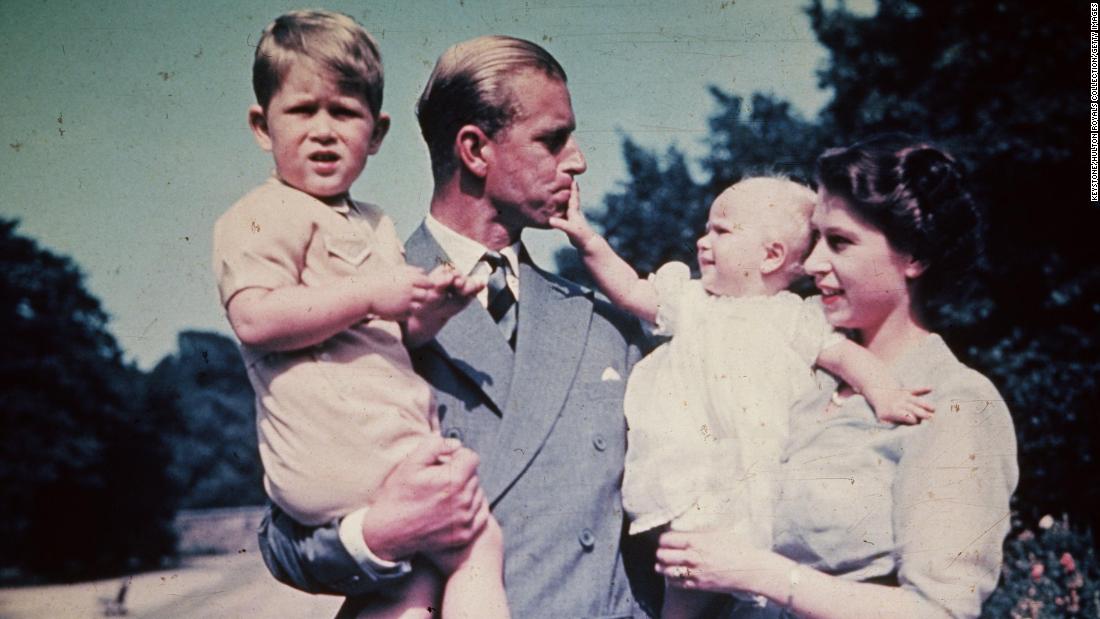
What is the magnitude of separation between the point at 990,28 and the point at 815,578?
870cm

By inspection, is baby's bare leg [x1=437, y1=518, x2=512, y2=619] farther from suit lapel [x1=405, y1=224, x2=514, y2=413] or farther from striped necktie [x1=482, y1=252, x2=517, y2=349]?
striped necktie [x1=482, y1=252, x2=517, y2=349]

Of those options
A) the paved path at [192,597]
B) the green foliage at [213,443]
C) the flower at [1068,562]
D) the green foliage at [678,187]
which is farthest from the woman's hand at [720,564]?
the green foliage at [213,443]

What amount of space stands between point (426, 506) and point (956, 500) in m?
1.23

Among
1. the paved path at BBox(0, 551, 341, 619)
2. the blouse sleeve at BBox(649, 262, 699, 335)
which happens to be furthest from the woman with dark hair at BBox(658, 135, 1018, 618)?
the paved path at BBox(0, 551, 341, 619)

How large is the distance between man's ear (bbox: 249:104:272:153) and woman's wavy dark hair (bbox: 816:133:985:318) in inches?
57.2

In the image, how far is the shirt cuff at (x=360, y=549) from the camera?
85.2 inches

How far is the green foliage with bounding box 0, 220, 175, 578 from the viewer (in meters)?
20.7

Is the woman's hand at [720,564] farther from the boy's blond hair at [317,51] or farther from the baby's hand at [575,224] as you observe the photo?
the boy's blond hair at [317,51]

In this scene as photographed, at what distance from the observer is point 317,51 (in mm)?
2297

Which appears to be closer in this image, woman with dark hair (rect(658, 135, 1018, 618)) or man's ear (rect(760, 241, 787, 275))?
woman with dark hair (rect(658, 135, 1018, 618))

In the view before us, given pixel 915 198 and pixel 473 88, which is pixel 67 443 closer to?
pixel 473 88

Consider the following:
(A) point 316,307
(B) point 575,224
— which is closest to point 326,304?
(A) point 316,307

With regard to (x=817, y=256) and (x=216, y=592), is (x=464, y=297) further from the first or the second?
(x=216, y=592)

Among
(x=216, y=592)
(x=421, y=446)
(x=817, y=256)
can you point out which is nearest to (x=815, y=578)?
(x=817, y=256)
